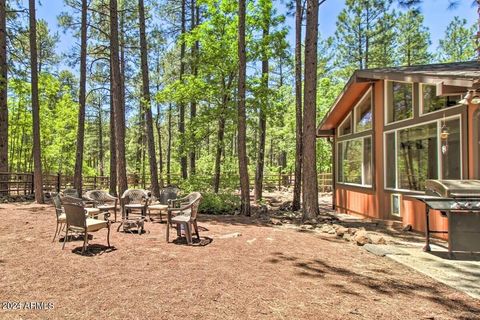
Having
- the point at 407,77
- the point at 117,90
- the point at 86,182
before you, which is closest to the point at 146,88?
the point at 117,90

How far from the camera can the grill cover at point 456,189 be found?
4.76 m

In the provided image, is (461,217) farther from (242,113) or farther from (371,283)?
(242,113)

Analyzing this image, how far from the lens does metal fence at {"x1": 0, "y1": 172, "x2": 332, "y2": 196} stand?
12187 millimetres

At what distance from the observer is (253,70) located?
13.1 metres

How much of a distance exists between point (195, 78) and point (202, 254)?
25.4ft

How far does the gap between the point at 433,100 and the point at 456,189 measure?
7.99 feet

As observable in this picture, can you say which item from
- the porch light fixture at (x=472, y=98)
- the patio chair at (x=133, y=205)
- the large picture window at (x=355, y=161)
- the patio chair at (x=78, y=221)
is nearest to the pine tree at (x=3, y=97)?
the patio chair at (x=133, y=205)

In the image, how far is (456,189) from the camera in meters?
4.85

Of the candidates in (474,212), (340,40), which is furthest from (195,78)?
(340,40)

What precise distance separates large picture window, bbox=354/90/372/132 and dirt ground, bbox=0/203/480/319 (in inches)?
186

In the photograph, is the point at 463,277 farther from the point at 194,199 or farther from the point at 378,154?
the point at 378,154

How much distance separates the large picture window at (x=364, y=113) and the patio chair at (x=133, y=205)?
238 inches

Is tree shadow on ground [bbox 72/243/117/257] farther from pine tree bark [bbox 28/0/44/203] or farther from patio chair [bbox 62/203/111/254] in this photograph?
pine tree bark [bbox 28/0/44/203]

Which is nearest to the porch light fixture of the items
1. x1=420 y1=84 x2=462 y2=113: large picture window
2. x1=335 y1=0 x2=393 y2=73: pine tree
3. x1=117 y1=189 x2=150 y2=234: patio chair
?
x1=420 y1=84 x2=462 y2=113: large picture window
